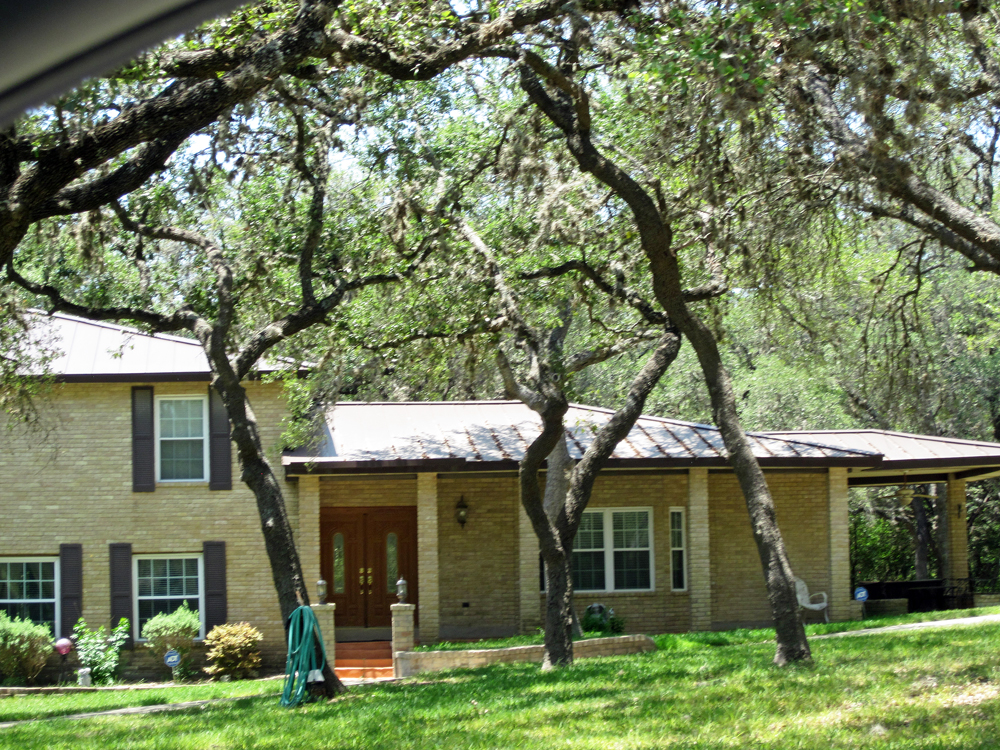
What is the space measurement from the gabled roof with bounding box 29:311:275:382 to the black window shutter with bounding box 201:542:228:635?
132 inches

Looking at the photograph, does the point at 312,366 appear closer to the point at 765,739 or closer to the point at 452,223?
the point at 452,223

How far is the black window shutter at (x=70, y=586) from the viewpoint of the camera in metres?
19.5

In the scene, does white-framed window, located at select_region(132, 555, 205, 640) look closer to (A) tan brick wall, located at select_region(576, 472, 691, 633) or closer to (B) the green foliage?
(A) tan brick wall, located at select_region(576, 472, 691, 633)

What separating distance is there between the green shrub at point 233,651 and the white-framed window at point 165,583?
121 cm

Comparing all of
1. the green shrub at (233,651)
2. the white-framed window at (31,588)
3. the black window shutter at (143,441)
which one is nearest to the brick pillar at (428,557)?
the green shrub at (233,651)

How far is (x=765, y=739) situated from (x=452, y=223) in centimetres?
938

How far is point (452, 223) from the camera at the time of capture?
14906mm

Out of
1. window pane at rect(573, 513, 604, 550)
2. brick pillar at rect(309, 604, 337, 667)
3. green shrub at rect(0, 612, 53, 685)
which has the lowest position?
green shrub at rect(0, 612, 53, 685)

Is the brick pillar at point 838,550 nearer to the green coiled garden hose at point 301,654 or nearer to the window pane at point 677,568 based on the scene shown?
the window pane at point 677,568

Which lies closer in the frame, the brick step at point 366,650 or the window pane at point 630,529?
the brick step at point 366,650

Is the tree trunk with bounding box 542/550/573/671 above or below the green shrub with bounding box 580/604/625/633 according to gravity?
above

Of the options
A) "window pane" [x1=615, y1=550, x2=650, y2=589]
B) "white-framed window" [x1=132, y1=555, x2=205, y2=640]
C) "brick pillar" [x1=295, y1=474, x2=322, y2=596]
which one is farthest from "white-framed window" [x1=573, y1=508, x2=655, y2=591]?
"white-framed window" [x1=132, y1=555, x2=205, y2=640]

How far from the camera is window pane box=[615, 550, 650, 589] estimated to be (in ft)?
71.1

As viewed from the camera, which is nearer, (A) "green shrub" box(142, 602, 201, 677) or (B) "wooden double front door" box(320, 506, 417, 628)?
(A) "green shrub" box(142, 602, 201, 677)
